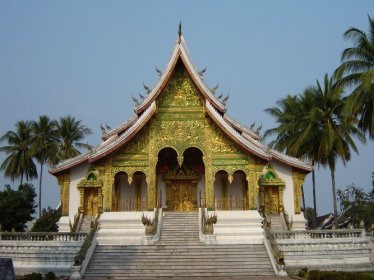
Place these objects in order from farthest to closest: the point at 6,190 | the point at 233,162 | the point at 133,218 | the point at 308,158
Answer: the point at 6,190, the point at 308,158, the point at 233,162, the point at 133,218

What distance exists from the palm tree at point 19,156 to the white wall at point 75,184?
48.2ft

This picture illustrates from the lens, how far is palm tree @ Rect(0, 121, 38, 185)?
→ 34906mm

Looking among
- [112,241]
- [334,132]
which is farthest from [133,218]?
[334,132]

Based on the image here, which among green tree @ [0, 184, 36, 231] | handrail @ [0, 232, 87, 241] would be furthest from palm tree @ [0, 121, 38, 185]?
handrail @ [0, 232, 87, 241]

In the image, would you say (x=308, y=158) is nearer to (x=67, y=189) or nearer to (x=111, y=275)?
(x=67, y=189)

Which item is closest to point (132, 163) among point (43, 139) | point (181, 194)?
point (181, 194)

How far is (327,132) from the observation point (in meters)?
24.5

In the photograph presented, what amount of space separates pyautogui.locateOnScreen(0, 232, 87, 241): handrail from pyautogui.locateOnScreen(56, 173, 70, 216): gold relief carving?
4305mm

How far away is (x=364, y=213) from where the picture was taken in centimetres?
3666

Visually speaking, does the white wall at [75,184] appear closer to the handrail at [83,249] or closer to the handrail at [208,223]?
the handrail at [83,249]

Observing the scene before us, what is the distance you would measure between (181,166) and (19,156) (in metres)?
18.2

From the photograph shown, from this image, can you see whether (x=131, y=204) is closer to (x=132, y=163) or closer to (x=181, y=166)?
(x=132, y=163)

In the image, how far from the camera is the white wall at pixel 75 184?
21.2m

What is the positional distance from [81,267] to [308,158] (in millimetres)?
15992
